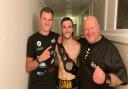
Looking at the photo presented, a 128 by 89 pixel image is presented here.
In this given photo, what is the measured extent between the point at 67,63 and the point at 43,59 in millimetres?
283

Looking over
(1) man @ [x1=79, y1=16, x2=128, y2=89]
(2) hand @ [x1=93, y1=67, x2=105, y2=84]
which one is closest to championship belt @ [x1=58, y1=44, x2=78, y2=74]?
(1) man @ [x1=79, y1=16, x2=128, y2=89]

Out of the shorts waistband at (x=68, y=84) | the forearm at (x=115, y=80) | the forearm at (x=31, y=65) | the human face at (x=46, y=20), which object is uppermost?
the human face at (x=46, y=20)

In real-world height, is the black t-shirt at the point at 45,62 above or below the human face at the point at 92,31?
below

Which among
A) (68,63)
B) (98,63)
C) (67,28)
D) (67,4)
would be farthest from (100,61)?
(67,4)

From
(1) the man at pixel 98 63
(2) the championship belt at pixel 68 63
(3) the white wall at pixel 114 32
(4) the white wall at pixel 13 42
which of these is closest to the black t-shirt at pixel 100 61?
(1) the man at pixel 98 63

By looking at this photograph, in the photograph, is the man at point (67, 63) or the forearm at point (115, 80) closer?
the forearm at point (115, 80)

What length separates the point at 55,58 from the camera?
A: 7.71ft

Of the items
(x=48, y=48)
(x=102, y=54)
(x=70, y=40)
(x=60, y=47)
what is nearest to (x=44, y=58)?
(x=48, y=48)

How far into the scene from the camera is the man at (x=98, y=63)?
168 cm

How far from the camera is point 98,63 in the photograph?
184cm

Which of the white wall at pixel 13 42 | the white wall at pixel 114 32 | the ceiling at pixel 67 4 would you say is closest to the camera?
the white wall at pixel 13 42

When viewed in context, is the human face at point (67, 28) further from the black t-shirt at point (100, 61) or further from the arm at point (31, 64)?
the arm at point (31, 64)

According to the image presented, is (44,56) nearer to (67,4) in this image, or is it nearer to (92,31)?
(92,31)

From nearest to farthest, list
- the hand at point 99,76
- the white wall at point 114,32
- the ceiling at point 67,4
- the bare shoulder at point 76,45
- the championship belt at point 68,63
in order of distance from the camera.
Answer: the hand at point 99,76, the white wall at point 114,32, the championship belt at point 68,63, the bare shoulder at point 76,45, the ceiling at point 67,4
